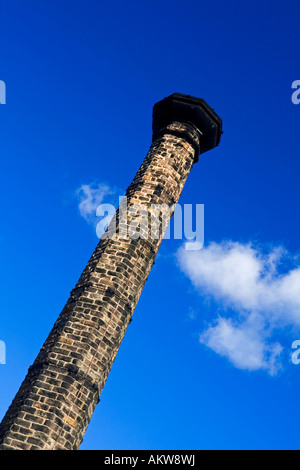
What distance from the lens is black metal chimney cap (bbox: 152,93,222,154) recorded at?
9.23 meters

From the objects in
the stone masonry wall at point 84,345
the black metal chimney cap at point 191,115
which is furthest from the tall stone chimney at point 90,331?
the black metal chimney cap at point 191,115

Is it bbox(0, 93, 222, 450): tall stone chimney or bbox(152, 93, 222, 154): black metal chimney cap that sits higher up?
bbox(152, 93, 222, 154): black metal chimney cap

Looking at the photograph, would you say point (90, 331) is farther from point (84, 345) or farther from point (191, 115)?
point (191, 115)

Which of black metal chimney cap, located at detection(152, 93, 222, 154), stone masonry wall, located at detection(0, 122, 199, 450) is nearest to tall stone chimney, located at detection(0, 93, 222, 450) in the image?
stone masonry wall, located at detection(0, 122, 199, 450)

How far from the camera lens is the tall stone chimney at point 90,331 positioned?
191 inches

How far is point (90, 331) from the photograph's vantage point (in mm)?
5656

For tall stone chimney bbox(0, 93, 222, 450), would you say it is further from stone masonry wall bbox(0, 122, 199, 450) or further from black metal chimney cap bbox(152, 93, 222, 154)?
black metal chimney cap bbox(152, 93, 222, 154)

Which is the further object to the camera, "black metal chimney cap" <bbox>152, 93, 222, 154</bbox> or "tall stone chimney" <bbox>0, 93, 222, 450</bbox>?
"black metal chimney cap" <bbox>152, 93, 222, 154</bbox>

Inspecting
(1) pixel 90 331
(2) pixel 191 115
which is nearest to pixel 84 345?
(1) pixel 90 331

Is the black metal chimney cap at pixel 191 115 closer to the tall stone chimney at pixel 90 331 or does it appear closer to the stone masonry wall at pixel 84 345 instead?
the tall stone chimney at pixel 90 331
